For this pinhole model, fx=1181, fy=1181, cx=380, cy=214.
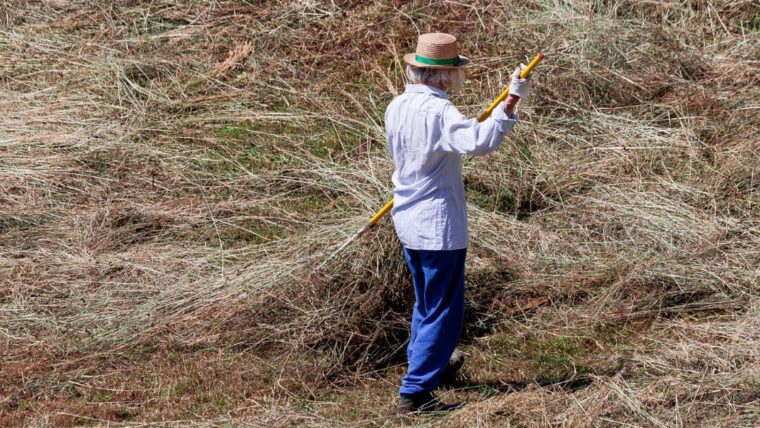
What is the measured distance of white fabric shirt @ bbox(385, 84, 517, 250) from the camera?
4.92 m

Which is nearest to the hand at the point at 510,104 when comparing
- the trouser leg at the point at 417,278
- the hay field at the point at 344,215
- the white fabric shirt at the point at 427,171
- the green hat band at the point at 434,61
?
the white fabric shirt at the point at 427,171

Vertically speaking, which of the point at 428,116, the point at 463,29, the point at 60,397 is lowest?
the point at 60,397

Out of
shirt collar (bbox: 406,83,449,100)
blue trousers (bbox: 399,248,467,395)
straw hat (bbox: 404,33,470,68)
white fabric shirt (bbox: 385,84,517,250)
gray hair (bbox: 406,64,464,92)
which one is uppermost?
straw hat (bbox: 404,33,470,68)

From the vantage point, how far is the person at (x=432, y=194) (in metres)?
4.90

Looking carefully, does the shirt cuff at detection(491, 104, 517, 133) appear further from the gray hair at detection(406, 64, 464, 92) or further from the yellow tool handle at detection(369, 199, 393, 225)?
the yellow tool handle at detection(369, 199, 393, 225)

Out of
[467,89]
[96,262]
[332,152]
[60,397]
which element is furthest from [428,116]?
[467,89]

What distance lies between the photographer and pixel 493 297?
254 inches

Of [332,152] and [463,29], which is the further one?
[463,29]

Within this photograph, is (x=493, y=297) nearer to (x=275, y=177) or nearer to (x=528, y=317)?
(x=528, y=317)

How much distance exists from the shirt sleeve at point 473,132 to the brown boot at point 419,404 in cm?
115

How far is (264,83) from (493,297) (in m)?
3.69

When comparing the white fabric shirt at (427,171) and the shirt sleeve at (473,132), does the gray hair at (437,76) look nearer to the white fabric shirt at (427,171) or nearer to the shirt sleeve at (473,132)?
the white fabric shirt at (427,171)

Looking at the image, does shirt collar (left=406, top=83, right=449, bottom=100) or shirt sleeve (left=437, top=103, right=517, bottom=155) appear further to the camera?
shirt collar (left=406, top=83, right=449, bottom=100)

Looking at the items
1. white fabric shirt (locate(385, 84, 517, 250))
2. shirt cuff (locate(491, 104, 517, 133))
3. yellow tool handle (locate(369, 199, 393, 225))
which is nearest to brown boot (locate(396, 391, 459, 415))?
white fabric shirt (locate(385, 84, 517, 250))
